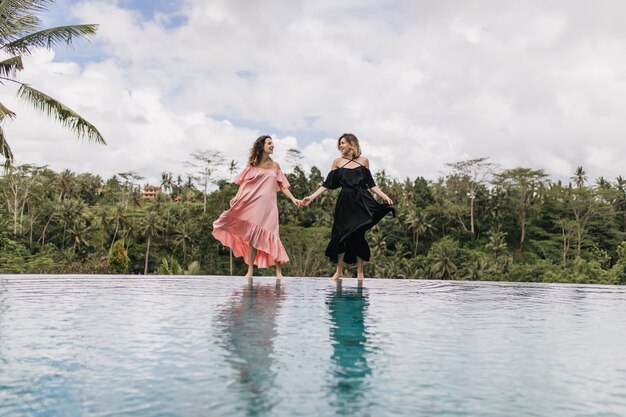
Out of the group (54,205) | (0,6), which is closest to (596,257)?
(54,205)

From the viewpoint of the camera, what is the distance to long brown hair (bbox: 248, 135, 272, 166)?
22.9 feet

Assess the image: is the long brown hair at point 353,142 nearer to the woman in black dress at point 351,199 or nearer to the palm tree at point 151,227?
the woman in black dress at point 351,199

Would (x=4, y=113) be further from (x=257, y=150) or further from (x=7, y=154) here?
(x=257, y=150)

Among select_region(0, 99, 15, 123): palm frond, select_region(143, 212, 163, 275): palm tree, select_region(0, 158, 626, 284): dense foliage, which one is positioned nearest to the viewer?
select_region(0, 99, 15, 123): palm frond

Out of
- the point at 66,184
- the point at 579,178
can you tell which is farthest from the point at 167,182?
the point at 579,178

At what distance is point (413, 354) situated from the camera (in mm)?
2576

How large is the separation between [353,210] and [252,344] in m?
4.60

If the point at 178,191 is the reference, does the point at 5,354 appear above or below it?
below

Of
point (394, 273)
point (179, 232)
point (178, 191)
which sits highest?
point (178, 191)

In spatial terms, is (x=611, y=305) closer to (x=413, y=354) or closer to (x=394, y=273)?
(x=413, y=354)

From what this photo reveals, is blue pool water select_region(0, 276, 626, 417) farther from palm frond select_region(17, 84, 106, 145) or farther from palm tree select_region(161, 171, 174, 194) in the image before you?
palm tree select_region(161, 171, 174, 194)

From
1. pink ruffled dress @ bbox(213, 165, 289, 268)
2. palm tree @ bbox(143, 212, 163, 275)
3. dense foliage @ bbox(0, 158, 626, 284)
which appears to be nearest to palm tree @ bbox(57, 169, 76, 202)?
dense foliage @ bbox(0, 158, 626, 284)

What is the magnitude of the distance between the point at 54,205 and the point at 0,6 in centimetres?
4709

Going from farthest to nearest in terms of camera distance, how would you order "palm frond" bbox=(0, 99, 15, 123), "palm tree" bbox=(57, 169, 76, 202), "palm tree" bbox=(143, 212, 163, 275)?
"palm tree" bbox=(57, 169, 76, 202) < "palm tree" bbox=(143, 212, 163, 275) < "palm frond" bbox=(0, 99, 15, 123)
